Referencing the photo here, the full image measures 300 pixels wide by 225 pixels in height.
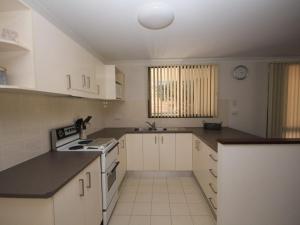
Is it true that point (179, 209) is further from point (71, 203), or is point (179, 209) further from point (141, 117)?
point (141, 117)

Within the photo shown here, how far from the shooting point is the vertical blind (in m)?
3.40

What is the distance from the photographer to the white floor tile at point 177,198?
7.89ft

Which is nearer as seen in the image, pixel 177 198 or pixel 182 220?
pixel 182 220

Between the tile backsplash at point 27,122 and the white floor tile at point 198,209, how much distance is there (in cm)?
187

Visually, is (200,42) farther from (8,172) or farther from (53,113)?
(8,172)

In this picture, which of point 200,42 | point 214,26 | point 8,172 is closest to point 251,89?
point 200,42

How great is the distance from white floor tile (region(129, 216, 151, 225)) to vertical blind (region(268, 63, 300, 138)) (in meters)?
3.05

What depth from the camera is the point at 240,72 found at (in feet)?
11.7

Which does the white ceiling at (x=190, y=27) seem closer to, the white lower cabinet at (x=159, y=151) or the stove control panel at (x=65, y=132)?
the stove control panel at (x=65, y=132)

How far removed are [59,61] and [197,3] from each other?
1.33 meters

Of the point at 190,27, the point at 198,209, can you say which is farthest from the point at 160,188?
the point at 190,27

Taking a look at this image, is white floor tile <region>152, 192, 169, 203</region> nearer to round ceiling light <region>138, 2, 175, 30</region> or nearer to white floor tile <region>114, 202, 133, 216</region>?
white floor tile <region>114, 202, 133, 216</region>

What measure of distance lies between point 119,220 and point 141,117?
2.06 meters

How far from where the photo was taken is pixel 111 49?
289 centimetres
